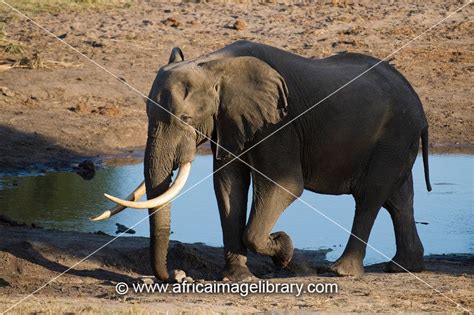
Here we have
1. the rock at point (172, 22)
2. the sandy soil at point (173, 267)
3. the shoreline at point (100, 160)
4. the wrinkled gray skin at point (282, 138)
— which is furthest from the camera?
the rock at point (172, 22)

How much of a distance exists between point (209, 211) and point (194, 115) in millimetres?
3986

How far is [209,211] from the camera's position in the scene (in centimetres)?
1273

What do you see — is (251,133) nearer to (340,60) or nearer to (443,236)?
(340,60)

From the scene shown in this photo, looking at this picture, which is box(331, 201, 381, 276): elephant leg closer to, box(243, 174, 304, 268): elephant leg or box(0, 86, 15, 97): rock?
box(243, 174, 304, 268): elephant leg

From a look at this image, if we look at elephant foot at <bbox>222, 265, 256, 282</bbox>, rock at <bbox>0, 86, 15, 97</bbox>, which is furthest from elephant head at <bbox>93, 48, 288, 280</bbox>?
rock at <bbox>0, 86, 15, 97</bbox>

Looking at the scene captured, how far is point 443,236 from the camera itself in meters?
11.9

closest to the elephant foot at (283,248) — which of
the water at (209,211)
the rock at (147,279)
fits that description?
the rock at (147,279)

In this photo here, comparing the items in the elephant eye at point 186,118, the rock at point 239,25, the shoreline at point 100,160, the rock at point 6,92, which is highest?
the elephant eye at point 186,118

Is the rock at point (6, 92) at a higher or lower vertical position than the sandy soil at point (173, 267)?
lower

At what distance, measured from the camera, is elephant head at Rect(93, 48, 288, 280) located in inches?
341

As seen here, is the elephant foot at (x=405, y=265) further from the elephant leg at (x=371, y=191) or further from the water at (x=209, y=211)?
the water at (x=209, y=211)

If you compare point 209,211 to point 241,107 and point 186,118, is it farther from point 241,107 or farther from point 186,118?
point 186,118

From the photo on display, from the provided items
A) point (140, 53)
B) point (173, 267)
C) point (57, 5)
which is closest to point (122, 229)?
point (173, 267)

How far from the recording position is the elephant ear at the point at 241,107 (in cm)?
898
